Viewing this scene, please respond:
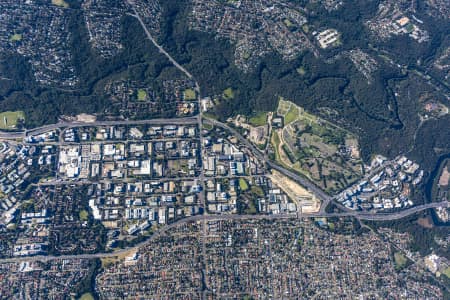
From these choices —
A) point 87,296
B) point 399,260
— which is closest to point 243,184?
point 399,260

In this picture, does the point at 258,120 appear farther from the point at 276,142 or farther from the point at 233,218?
the point at 233,218

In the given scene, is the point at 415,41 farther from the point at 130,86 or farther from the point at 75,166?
the point at 75,166

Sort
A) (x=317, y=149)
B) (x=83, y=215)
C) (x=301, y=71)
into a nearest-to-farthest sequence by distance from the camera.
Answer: (x=83, y=215), (x=317, y=149), (x=301, y=71)

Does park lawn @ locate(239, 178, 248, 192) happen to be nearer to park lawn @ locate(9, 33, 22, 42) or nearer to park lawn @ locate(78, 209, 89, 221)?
park lawn @ locate(78, 209, 89, 221)

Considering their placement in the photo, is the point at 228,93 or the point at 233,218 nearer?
the point at 233,218

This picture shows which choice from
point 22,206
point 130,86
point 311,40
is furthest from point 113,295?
point 311,40

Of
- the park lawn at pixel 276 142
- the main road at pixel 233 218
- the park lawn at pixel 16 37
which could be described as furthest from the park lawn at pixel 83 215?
the park lawn at pixel 16 37

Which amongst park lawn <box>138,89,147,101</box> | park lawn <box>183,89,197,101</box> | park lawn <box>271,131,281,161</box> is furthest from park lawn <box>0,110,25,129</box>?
park lawn <box>271,131,281,161</box>
